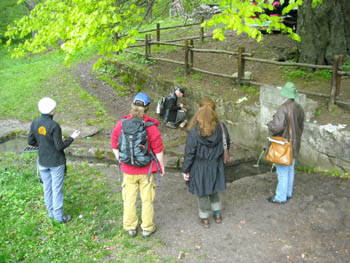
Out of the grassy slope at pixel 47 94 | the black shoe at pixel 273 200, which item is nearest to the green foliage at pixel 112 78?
the grassy slope at pixel 47 94

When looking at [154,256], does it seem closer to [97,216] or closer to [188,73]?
[97,216]

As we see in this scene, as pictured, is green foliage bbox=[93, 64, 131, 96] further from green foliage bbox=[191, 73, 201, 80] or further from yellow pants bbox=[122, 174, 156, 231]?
yellow pants bbox=[122, 174, 156, 231]

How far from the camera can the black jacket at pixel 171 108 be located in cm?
948

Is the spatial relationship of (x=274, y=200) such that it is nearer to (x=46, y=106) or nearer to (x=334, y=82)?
(x=334, y=82)

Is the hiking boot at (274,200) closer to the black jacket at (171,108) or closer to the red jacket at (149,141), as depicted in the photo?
the red jacket at (149,141)

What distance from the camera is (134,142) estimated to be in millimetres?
4340

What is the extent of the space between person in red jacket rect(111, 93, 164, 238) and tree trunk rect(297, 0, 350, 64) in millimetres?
6341

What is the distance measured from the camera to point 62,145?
4805mm

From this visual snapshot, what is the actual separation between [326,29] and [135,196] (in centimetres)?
707

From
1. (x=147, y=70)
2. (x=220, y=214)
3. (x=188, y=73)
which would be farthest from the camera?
(x=147, y=70)

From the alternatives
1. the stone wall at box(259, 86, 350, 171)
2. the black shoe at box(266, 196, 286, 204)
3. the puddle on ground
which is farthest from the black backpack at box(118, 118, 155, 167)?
the stone wall at box(259, 86, 350, 171)

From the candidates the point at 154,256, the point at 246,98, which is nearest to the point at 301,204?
the point at 154,256

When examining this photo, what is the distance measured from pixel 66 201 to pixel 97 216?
0.77m

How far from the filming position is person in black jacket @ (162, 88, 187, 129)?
949 centimetres
